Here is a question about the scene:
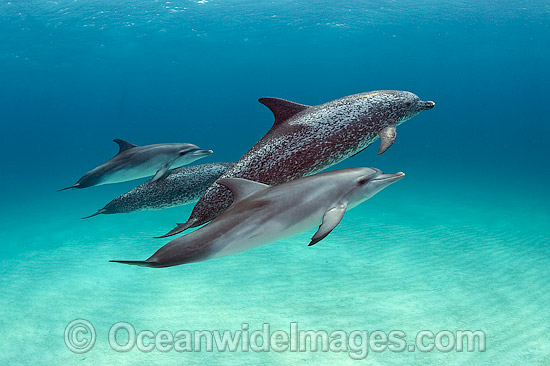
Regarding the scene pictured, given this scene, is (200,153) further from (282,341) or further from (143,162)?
(282,341)

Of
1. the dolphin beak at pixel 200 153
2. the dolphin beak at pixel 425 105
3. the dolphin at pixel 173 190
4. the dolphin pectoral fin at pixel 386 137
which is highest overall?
the dolphin beak at pixel 425 105

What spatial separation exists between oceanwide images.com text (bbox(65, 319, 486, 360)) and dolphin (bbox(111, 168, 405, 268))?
199 inches

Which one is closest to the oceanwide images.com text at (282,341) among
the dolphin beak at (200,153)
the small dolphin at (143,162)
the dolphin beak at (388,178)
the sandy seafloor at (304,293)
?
the sandy seafloor at (304,293)

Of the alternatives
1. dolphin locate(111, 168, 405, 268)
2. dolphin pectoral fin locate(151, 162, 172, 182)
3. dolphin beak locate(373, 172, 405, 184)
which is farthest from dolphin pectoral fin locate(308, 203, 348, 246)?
dolphin pectoral fin locate(151, 162, 172, 182)

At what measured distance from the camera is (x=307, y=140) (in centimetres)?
212

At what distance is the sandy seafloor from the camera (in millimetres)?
6180

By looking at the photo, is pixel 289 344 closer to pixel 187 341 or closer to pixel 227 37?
pixel 187 341

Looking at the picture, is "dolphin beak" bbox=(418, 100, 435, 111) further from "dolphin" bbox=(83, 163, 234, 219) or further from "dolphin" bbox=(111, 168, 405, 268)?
"dolphin" bbox=(83, 163, 234, 219)

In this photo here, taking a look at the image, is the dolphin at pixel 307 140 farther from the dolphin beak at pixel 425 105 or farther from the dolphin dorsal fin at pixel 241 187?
the dolphin beak at pixel 425 105

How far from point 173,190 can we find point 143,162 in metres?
0.62

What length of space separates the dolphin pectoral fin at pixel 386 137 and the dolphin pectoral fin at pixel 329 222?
2.31ft

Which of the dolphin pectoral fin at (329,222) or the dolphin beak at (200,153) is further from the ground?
the dolphin pectoral fin at (329,222)

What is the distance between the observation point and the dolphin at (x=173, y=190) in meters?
2.67

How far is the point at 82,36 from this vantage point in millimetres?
36469
